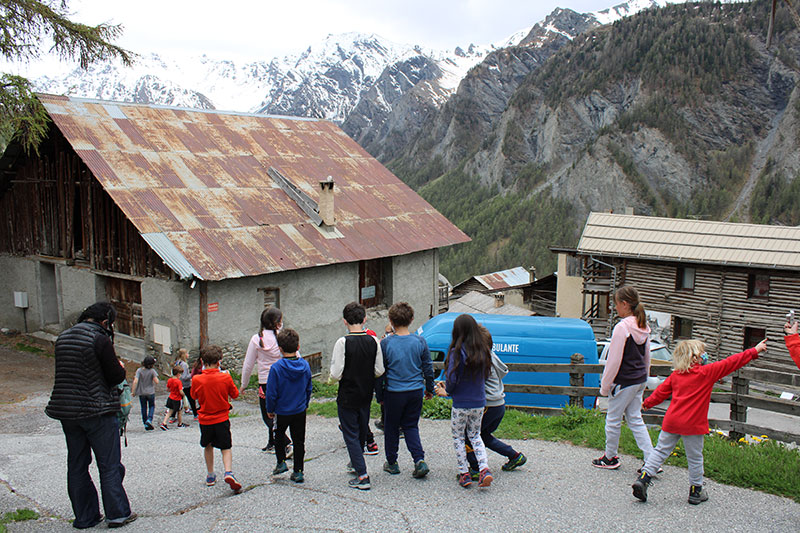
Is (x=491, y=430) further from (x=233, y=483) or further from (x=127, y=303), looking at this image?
(x=127, y=303)

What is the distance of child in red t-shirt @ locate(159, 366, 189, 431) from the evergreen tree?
8012 millimetres

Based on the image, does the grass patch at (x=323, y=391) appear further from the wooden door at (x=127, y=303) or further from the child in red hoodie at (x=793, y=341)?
the child in red hoodie at (x=793, y=341)

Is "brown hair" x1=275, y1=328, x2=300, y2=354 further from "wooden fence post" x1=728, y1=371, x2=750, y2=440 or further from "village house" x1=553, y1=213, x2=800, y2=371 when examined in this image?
"village house" x1=553, y1=213, x2=800, y2=371

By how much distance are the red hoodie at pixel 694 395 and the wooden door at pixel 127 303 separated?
13951 mm

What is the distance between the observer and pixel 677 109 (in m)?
103

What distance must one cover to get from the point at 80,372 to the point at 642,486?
521cm

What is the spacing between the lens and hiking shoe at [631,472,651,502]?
19.3ft

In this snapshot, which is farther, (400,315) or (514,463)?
(514,463)

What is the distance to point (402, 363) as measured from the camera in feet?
20.5

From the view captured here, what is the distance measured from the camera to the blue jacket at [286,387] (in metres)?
6.27

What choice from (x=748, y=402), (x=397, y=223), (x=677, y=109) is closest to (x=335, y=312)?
(x=397, y=223)

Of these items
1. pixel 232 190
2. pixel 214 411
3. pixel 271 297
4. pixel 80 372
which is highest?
pixel 232 190

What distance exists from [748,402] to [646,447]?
2.24m

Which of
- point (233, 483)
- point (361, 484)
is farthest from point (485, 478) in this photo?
point (233, 483)
